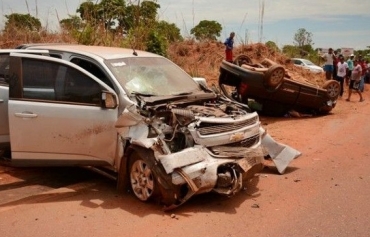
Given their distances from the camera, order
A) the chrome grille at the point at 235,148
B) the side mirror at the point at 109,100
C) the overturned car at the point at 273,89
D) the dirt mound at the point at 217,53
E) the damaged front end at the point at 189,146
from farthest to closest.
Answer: the dirt mound at the point at 217,53 < the overturned car at the point at 273,89 < the side mirror at the point at 109,100 < the chrome grille at the point at 235,148 < the damaged front end at the point at 189,146

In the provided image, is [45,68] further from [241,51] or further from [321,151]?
[241,51]

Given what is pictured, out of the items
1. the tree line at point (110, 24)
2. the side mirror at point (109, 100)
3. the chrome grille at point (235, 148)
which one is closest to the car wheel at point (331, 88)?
the tree line at point (110, 24)

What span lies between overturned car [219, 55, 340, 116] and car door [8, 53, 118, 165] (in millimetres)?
5537

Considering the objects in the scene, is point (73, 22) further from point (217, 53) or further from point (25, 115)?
point (217, 53)

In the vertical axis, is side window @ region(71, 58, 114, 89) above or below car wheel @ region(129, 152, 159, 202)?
above

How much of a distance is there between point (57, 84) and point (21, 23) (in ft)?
30.8

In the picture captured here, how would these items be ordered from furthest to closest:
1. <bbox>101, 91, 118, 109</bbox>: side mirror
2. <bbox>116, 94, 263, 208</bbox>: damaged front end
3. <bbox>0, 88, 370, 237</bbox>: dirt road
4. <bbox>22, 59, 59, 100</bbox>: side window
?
<bbox>22, 59, 59, 100</bbox>: side window → <bbox>101, 91, 118, 109</bbox>: side mirror → <bbox>116, 94, 263, 208</bbox>: damaged front end → <bbox>0, 88, 370, 237</bbox>: dirt road

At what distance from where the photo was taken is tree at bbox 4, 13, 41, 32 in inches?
525

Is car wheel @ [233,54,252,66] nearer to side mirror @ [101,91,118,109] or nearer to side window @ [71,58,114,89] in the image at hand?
side window @ [71,58,114,89]

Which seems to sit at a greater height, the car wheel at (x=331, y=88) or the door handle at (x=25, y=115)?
the door handle at (x=25, y=115)

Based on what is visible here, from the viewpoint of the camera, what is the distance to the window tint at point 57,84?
5.27m

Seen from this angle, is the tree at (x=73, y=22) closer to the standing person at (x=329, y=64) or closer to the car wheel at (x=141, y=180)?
the car wheel at (x=141, y=180)

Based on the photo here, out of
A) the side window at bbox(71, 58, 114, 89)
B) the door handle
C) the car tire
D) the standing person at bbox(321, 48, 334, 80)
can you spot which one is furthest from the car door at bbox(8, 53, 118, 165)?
the standing person at bbox(321, 48, 334, 80)

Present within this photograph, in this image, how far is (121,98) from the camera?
514 centimetres
